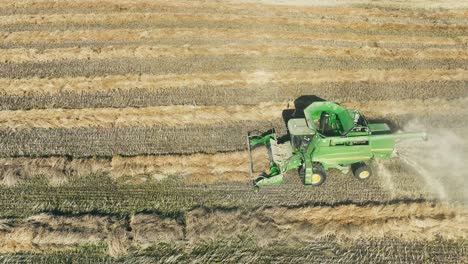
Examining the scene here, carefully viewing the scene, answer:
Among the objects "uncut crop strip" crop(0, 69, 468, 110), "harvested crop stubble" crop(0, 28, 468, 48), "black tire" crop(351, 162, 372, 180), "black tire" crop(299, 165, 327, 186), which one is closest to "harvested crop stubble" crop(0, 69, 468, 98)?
"uncut crop strip" crop(0, 69, 468, 110)

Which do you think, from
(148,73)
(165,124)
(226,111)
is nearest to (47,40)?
(148,73)

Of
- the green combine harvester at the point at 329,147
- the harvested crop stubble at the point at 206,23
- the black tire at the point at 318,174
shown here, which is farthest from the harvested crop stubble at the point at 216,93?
the harvested crop stubble at the point at 206,23

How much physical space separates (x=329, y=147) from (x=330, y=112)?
6.02 feet

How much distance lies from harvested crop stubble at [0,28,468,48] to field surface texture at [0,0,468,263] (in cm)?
10

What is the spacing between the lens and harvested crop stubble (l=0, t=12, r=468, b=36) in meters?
22.3

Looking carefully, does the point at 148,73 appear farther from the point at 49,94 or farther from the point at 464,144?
the point at 464,144

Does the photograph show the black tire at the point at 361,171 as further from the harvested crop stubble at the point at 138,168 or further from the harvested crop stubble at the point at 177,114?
the harvested crop stubble at the point at 177,114

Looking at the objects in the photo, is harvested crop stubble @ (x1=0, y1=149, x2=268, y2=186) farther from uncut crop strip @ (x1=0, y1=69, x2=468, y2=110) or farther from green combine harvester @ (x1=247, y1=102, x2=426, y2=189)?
uncut crop strip @ (x1=0, y1=69, x2=468, y2=110)

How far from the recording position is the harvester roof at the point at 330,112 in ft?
43.3

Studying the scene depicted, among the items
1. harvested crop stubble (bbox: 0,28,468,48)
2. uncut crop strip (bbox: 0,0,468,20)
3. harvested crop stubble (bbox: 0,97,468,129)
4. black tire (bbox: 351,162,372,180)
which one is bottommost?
black tire (bbox: 351,162,372,180)

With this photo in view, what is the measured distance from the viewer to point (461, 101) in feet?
57.2

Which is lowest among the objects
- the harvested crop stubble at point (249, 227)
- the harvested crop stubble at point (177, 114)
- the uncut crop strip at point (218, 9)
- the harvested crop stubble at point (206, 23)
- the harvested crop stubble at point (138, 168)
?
the harvested crop stubble at point (249, 227)

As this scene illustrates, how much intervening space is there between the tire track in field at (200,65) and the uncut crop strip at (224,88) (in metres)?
0.51

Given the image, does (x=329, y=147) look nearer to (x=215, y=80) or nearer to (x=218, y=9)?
(x=215, y=80)
